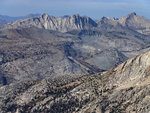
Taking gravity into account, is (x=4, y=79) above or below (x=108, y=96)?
below

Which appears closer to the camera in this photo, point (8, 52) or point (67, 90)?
point (67, 90)

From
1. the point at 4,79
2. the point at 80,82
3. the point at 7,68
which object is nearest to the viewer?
the point at 80,82

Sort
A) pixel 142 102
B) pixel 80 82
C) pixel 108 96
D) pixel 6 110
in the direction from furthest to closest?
1. pixel 80 82
2. pixel 6 110
3. pixel 108 96
4. pixel 142 102

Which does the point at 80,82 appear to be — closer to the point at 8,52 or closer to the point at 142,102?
the point at 142,102

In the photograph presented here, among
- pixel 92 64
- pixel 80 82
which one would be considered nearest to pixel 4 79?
pixel 92 64

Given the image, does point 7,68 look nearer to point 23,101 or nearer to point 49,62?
point 49,62

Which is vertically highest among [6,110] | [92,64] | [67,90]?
[67,90]

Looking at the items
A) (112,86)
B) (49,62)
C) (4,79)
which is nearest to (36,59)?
(49,62)
